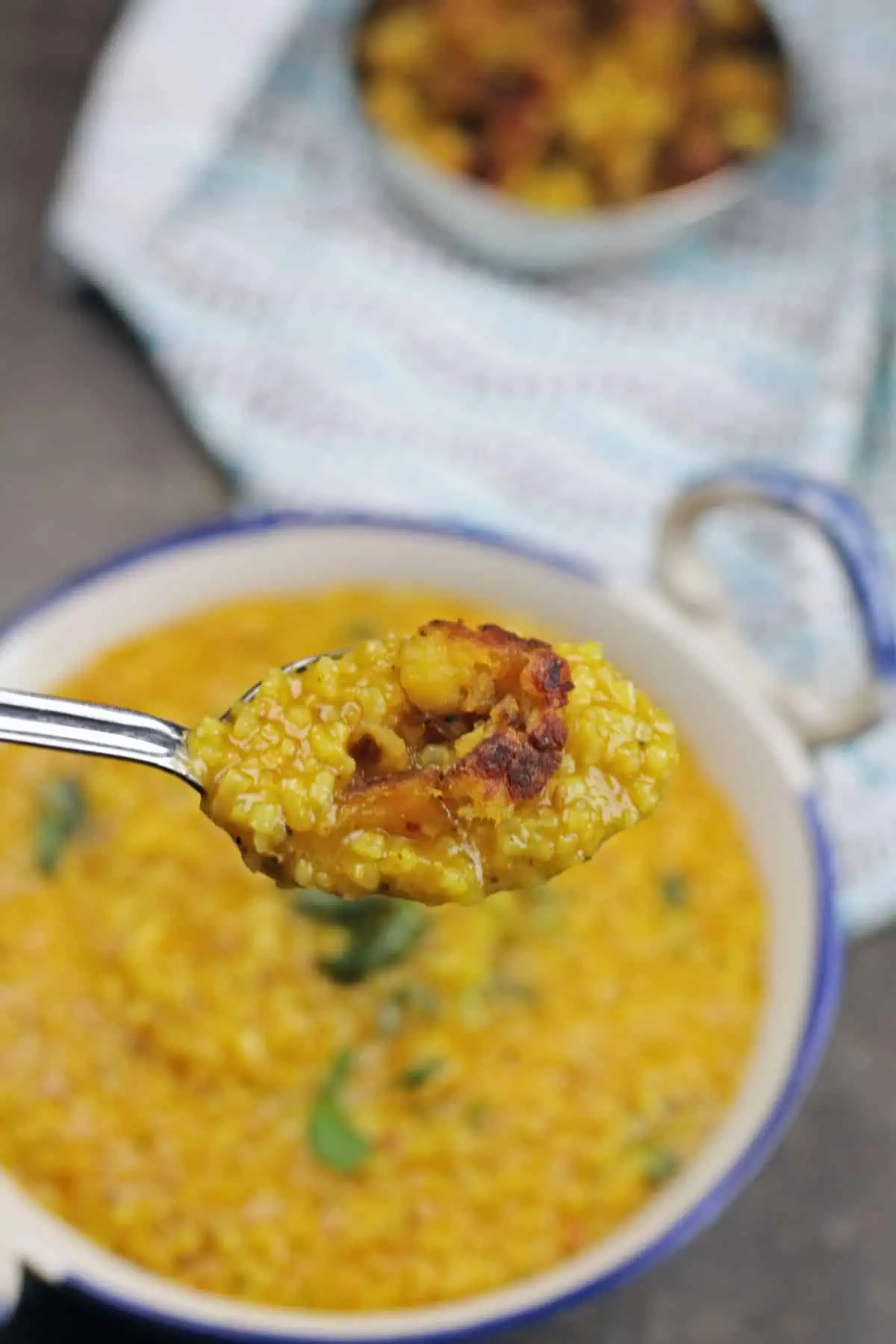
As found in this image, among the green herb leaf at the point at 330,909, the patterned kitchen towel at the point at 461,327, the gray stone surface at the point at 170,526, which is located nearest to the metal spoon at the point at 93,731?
the green herb leaf at the point at 330,909

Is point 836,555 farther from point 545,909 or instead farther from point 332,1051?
point 332,1051

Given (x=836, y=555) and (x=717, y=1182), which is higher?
(x=836, y=555)

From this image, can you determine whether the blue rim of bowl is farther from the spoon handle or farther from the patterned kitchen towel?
the spoon handle

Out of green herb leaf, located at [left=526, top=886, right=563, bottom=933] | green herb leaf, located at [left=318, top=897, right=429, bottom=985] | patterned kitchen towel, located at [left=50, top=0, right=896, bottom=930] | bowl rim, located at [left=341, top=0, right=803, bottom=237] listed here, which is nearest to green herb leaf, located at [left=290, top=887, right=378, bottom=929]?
green herb leaf, located at [left=318, top=897, right=429, bottom=985]

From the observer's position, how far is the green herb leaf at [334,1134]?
2.20 meters

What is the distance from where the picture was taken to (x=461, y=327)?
3221mm

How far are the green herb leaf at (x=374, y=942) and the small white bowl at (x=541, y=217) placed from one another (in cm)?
145

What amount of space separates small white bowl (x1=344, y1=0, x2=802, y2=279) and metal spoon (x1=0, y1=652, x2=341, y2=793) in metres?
1.75

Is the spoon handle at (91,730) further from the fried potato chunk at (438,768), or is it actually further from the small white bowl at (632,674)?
the small white bowl at (632,674)

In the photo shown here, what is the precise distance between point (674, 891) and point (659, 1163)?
39cm

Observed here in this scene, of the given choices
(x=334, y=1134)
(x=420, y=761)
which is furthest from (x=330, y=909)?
(x=420, y=761)

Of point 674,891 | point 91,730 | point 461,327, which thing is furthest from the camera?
point 461,327

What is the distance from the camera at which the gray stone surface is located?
2.48m

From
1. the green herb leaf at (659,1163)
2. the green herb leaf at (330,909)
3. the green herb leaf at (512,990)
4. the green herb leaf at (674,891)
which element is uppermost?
the green herb leaf at (330,909)
